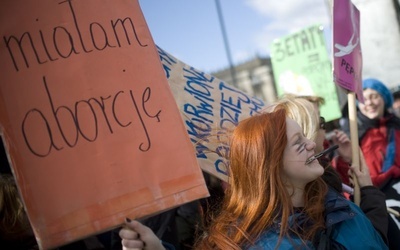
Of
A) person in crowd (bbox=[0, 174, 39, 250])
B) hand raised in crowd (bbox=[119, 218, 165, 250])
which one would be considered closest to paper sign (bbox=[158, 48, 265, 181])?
hand raised in crowd (bbox=[119, 218, 165, 250])

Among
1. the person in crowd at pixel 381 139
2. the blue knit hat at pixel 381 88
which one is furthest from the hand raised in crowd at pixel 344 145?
the blue knit hat at pixel 381 88

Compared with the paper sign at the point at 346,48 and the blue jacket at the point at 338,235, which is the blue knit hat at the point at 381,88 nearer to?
the paper sign at the point at 346,48

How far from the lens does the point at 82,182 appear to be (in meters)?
1.25

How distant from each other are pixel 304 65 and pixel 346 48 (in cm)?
415

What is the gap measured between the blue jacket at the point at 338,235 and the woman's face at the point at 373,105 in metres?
1.54

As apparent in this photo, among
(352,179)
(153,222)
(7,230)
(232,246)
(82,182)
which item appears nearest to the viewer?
(82,182)

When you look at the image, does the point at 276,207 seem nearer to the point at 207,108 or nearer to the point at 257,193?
the point at 257,193

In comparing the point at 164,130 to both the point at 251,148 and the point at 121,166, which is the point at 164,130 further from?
the point at 251,148

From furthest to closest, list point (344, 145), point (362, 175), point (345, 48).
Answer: point (344, 145), point (345, 48), point (362, 175)

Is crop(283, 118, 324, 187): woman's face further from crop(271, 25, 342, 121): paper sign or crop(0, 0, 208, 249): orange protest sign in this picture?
crop(271, 25, 342, 121): paper sign

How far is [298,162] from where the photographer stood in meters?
1.49

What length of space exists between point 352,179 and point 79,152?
125cm

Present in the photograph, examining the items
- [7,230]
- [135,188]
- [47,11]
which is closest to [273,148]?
[135,188]

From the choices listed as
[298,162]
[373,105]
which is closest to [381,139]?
[373,105]
